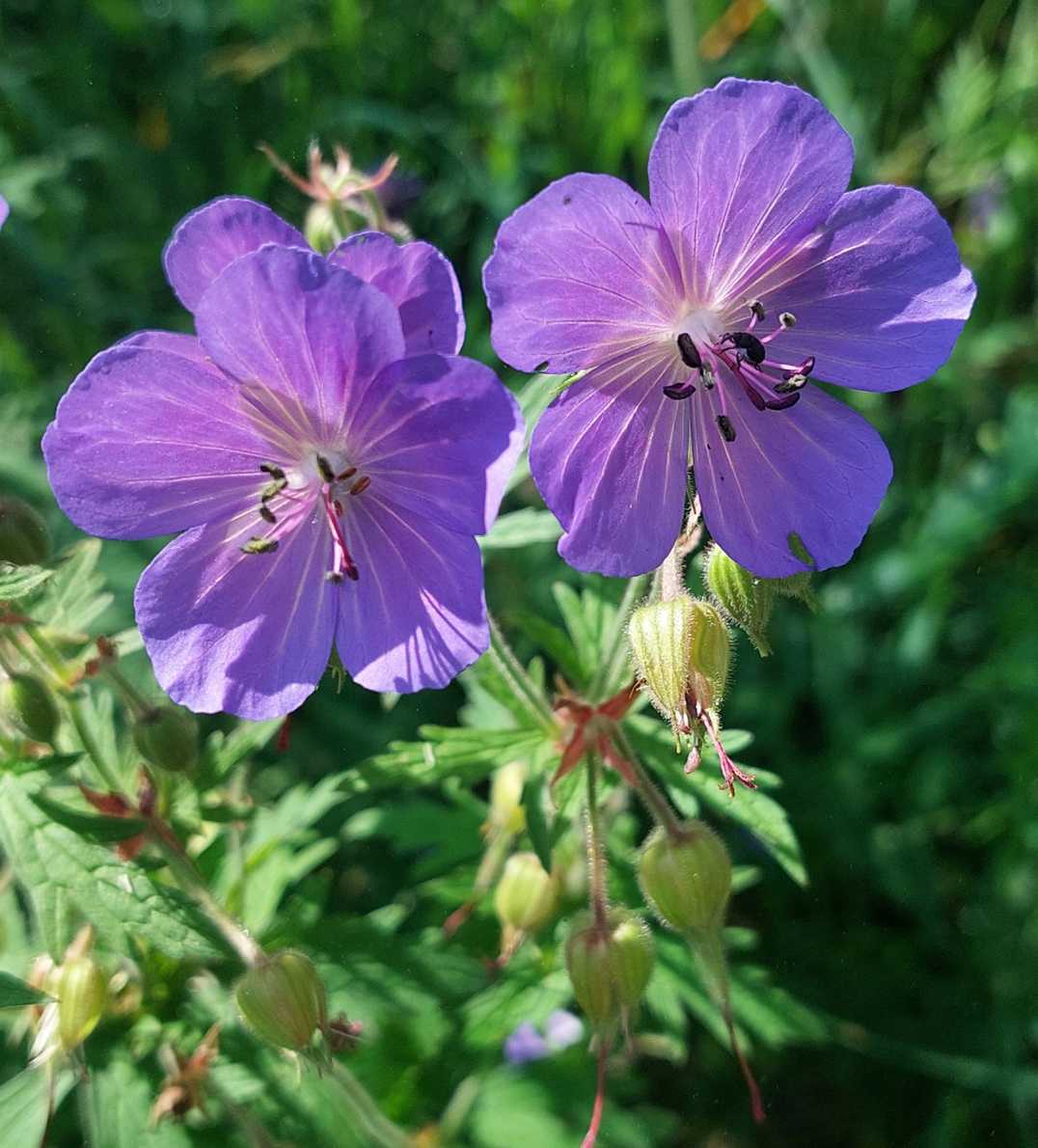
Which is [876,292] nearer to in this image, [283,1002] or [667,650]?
[667,650]

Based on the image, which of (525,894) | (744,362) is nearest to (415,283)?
(744,362)

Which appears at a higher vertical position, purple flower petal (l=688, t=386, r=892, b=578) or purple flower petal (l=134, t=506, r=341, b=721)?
A: purple flower petal (l=134, t=506, r=341, b=721)

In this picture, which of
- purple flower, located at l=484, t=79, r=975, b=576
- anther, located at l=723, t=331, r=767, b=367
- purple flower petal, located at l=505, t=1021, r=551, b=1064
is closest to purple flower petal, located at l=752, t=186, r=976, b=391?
purple flower, located at l=484, t=79, r=975, b=576

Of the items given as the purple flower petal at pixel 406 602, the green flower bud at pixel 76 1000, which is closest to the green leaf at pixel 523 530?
the purple flower petal at pixel 406 602

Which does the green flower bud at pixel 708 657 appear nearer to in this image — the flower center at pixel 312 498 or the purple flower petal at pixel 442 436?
the purple flower petal at pixel 442 436

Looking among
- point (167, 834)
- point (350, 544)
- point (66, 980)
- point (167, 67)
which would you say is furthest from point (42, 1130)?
point (167, 67)

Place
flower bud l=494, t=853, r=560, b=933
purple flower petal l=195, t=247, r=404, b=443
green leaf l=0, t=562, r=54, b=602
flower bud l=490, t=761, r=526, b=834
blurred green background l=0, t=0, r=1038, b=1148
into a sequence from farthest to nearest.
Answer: blurred green background l=0, t=0, r=1038, b=1148
flower bud l=490, t=761, r=526, b=834
flower bud l=494, t=853, r=560, b=933
green leaf l=0, t=562, r=54, b=602
purple flower petal l=195, t=247, r=404, b=443

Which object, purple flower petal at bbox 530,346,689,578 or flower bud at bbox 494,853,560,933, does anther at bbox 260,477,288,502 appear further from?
flower bud at bbox 494,853,560,933
